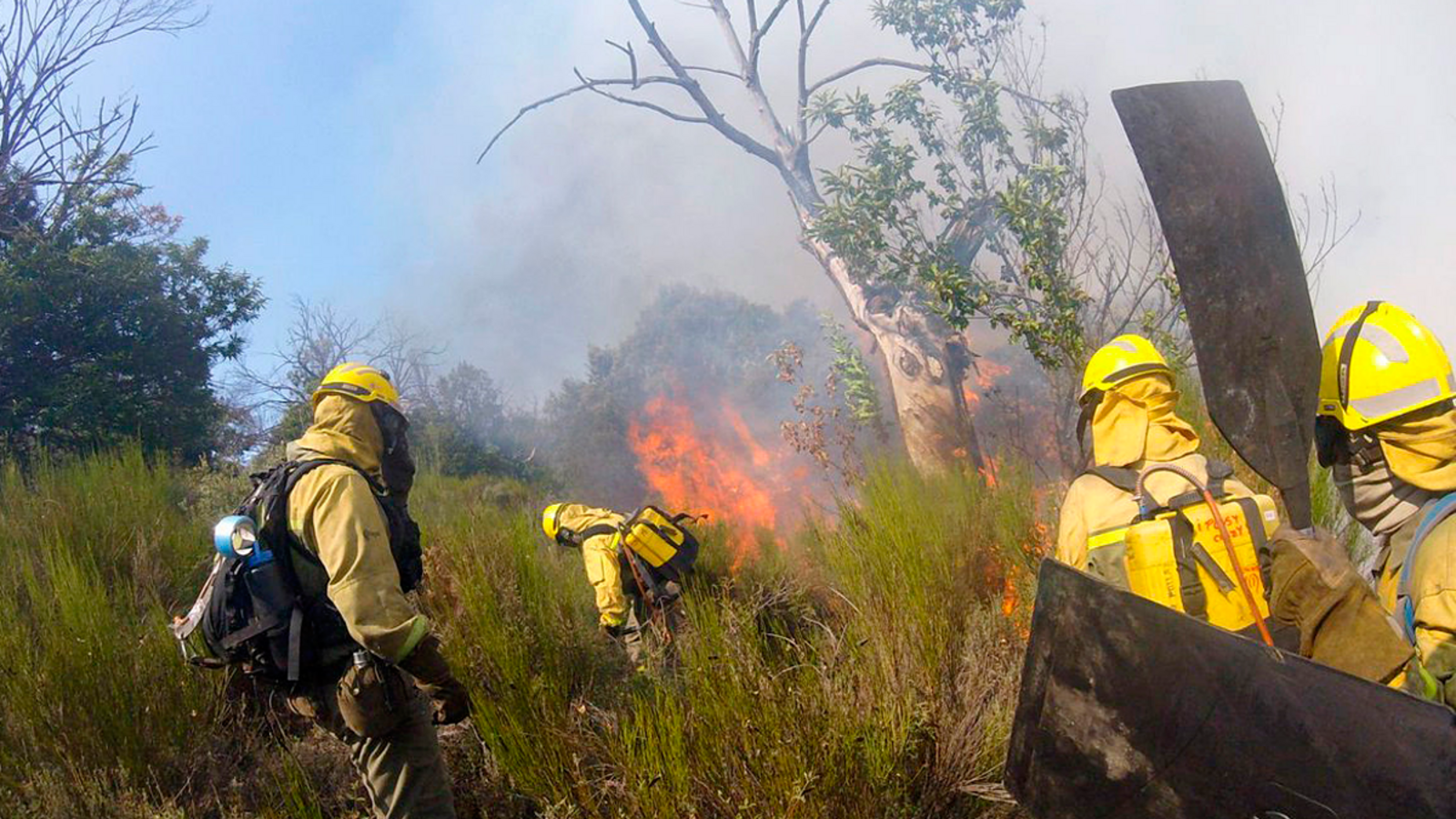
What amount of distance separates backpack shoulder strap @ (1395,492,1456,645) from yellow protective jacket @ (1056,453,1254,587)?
0.77 meters

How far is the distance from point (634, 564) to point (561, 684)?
1.68 m

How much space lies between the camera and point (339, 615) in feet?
9.40

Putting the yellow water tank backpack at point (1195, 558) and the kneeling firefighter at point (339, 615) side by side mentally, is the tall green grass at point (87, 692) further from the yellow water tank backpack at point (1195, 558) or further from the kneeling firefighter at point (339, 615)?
the yellow water tank backpack at point (1195, 558)

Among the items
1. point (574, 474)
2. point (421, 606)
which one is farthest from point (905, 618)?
point (574, 474)

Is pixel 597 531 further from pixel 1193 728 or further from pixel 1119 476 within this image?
pixel 1193 728

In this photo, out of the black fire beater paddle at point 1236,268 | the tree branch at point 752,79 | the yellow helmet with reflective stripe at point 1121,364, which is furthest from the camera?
the tree branch at point 752,79

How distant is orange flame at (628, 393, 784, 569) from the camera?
13.0 m

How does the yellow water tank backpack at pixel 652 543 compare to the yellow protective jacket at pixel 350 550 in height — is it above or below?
below

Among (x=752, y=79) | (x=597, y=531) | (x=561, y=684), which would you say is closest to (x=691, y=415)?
(x=752, y=79)

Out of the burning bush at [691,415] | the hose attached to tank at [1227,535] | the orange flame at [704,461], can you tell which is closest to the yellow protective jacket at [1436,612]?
the hose attached to tank at [1227,535]

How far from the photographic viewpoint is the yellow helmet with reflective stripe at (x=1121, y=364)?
2602 mm

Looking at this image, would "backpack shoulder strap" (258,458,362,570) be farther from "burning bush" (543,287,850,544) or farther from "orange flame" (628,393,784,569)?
"burning bush" (543,287,850,544)

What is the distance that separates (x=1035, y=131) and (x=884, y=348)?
3335 mm

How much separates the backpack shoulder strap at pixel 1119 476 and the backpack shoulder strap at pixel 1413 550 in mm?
794
